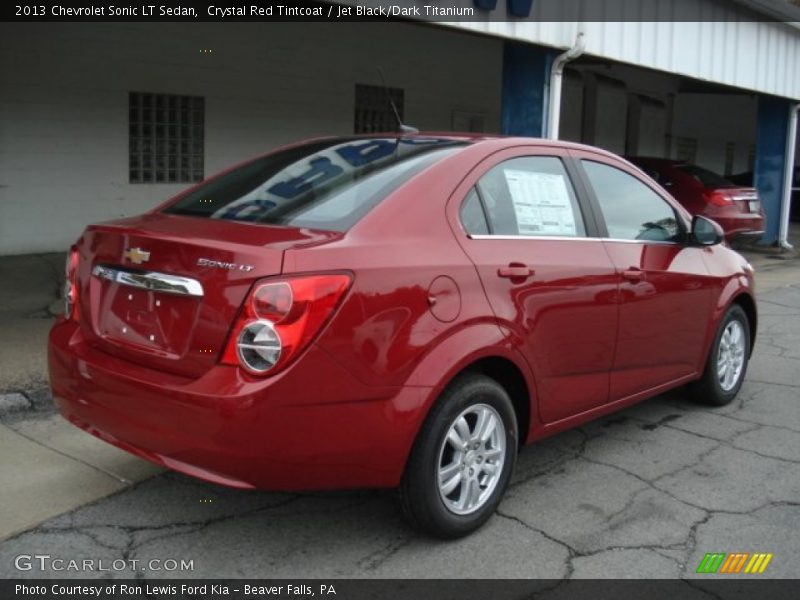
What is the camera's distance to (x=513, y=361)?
339cm

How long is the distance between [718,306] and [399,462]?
9.23 ft

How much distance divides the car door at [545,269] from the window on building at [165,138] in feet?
24.0

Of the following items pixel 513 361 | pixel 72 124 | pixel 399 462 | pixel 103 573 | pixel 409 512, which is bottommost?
pixel 103 573

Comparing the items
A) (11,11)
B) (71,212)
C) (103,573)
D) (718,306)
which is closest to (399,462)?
(103,573)

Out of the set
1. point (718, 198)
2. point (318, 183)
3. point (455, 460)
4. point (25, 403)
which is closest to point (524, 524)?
point (455, 460)

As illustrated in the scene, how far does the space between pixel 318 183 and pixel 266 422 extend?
1180 millimetres

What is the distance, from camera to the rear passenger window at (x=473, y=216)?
334 centimetres

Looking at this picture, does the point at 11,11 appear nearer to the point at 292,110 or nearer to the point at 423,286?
the point at 292,110

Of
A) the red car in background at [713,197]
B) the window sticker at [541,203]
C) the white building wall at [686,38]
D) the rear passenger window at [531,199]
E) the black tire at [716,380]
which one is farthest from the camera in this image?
the red car in background at [713,197]

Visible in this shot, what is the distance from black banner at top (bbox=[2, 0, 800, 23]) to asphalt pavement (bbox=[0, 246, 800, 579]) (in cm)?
356

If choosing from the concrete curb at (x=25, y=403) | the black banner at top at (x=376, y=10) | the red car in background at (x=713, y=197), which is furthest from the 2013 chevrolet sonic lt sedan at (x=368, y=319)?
the red car in background at (x=713, y=197)

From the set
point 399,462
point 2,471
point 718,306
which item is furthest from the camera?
point 718,306

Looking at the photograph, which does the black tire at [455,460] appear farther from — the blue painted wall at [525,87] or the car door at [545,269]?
the blue painted wall at [525,87]
